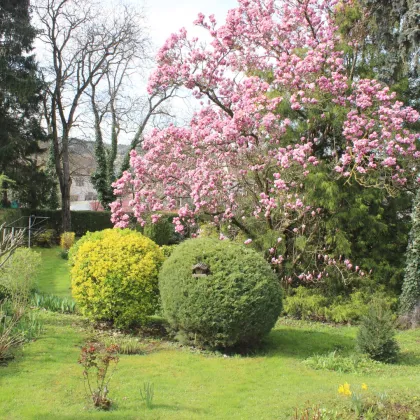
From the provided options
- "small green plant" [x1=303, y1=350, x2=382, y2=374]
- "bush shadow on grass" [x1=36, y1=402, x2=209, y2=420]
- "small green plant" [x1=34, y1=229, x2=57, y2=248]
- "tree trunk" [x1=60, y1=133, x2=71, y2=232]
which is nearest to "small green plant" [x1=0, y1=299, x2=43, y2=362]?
"bush shadow on grass" [x1=36, y1=402, x2=209, y2=420]

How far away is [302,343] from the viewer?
7.41 metres

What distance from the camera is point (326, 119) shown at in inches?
404

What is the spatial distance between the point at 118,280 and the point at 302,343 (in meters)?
2.94

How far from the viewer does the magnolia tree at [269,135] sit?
970 cm

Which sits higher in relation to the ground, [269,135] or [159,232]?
[269,135]

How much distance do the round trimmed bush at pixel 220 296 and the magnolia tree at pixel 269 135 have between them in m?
3.12

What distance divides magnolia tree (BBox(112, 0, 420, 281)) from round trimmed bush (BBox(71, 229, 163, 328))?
248 centimetres

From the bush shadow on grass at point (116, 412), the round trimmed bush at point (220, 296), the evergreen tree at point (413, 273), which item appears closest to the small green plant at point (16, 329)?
the bush shadow on grass at point (116, 412)

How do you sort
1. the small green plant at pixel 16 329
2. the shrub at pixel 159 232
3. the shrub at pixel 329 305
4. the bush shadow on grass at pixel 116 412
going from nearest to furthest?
the bush shadow on grass at pixel 116 412, the small green plant at pixel 16 329, the shrub at pixel 329 305, the shrub at pixel 159 232

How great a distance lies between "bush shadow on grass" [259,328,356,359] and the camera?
6832mm

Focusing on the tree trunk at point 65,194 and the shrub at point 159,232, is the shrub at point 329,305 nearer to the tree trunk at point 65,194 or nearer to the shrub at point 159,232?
the shrub at point 159,232

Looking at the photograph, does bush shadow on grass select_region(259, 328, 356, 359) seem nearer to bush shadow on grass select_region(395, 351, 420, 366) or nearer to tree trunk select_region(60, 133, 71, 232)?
bush shadow on grass select_region(395, 351, 420, 366)

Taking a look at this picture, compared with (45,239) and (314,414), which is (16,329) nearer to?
(314,414)

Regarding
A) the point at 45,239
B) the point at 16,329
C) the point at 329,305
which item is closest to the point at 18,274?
the point at 16,329
